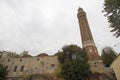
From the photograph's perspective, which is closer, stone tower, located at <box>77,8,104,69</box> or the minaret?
stone tower, located at <box>77,8,104,69</box>

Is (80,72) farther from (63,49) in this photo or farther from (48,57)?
(48,57)

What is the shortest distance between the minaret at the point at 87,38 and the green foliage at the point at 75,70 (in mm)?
A: 11477

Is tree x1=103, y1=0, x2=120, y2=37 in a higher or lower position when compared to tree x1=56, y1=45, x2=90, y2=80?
higher

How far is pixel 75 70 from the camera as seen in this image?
88.2 feet

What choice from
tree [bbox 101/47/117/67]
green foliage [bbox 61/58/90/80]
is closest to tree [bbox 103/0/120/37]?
green foliage [bbox 61/58/90/80]

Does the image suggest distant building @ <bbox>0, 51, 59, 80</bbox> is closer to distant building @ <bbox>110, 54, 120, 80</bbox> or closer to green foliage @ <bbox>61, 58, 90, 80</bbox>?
green foliage @ <bbox>61, 58, 90, 80</bbox>

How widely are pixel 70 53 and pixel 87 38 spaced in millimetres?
12381

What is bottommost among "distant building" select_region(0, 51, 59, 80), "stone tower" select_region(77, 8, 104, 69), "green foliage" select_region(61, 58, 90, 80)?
"green foliage" select_region(61, 58, 90, 80)

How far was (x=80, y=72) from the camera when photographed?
26.8 m

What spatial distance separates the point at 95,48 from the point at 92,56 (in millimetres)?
3277

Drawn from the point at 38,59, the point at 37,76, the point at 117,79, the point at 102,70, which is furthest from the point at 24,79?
the point at 117,79

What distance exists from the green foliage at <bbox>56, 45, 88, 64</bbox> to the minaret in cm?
764

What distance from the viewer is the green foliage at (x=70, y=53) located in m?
32.1

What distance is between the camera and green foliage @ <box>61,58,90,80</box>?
26.5 meters
